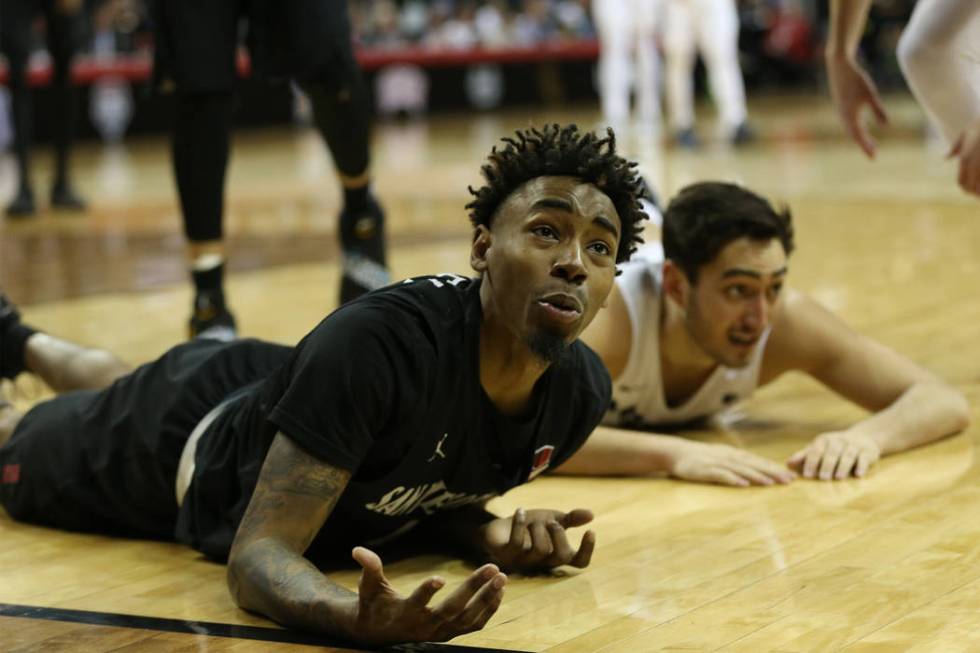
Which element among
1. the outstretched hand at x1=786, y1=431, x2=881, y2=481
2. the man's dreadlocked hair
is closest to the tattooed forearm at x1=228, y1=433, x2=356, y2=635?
the man's dreadlocked hair

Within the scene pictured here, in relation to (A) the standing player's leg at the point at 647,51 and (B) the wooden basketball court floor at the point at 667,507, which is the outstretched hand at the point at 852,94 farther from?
(A) the standing player's leg at the point at 647,51

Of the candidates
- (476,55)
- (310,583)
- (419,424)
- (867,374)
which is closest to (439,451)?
(419,424)

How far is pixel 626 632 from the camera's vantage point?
192 centimetres

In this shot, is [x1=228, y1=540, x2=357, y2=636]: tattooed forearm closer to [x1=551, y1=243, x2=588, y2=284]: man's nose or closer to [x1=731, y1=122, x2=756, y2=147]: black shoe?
[x1=551, y1=243, x2=588, y2=284]: man's nose

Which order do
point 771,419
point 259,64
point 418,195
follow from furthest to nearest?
point 418,195
point 259,64
point 771,419

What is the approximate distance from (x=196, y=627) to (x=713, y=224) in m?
1.28

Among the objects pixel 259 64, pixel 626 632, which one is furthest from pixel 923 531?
pixel 259 64

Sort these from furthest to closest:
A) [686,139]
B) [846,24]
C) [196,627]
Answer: [686,139], [846,24], [196,627]

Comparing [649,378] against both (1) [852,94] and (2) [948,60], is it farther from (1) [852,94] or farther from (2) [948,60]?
(2) [948,60]

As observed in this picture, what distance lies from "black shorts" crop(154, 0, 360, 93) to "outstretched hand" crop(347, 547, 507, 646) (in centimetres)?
184

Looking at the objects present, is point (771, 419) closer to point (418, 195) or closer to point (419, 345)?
point (419, 345)

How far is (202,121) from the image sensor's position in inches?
134

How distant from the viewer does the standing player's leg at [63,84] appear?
674 cm

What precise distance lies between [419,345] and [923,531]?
0.85 meters
